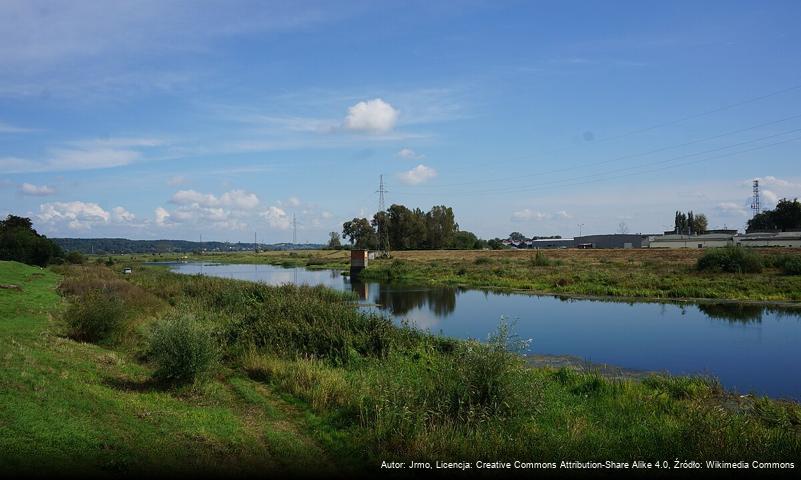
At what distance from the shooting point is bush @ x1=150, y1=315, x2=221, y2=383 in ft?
35.2

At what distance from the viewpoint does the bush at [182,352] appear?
35.2ft

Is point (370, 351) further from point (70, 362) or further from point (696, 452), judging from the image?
point (696, 452)

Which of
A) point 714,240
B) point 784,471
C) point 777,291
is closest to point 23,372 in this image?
point 784,471

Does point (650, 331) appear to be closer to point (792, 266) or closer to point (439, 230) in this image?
point (792, 266)

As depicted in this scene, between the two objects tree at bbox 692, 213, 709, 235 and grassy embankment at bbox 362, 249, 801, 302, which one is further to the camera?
tree at bbox 692, 213, 709, 235

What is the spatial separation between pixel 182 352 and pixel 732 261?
4724 centimetres

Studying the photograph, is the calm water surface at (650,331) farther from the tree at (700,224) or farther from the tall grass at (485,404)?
the tree at (700,224)

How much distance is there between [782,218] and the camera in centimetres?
11375

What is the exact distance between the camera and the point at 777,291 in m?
35.7

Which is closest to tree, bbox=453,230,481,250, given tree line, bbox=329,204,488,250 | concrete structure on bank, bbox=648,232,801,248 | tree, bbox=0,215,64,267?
tree line, bbox=329,204,488,250

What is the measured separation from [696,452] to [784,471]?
105 centimetres

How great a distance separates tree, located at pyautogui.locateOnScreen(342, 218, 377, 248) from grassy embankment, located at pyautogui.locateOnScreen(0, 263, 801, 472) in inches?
4922

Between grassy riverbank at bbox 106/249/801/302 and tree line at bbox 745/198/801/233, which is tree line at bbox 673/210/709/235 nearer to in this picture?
tree line at bbox 745/198/801/233

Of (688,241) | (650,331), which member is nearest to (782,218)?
(688,241)
